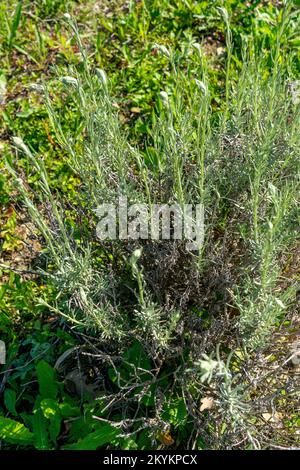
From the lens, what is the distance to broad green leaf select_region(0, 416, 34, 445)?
2273 mm

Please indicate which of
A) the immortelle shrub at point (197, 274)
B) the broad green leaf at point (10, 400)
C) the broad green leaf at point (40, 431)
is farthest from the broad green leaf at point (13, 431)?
the immortelle shrub at point (197, 274)

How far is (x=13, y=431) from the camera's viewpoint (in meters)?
2.28

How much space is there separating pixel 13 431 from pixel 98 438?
0.38 m

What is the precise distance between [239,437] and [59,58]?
2.73m

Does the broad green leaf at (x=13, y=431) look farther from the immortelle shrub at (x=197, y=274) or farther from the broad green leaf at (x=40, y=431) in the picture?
the immortelle shrub at (x=197, y=274)

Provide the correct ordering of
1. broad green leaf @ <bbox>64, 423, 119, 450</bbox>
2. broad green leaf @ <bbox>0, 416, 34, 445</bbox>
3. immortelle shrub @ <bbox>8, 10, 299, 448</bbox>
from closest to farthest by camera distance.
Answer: immortelle shrub @ <bbox>8, 10, 299, 448</bbox> → broad green leaf @ <bbox>64, 423, 119, 450</bbox> → broad green leaf @ <bbox>0, 416, 34, 445</bbox>

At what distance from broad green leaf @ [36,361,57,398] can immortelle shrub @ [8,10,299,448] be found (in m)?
0.23

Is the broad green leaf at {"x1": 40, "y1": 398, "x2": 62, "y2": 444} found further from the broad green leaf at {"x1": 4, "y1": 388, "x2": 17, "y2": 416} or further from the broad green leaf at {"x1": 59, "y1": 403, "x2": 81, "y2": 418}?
the broad green leaf at {"x1": 4, "y1": 388, "x2": 17, "y2": 416}

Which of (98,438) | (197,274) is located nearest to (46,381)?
(98,438)

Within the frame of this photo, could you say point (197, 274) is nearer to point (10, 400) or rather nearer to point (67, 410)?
point (67, 410)

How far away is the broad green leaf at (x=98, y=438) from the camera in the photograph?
2.15 meters

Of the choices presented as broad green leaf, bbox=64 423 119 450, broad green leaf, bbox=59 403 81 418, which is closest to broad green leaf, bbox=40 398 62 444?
broad green leaf, bbox=59 403 81 418

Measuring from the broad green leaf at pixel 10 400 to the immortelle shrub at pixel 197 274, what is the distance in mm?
421

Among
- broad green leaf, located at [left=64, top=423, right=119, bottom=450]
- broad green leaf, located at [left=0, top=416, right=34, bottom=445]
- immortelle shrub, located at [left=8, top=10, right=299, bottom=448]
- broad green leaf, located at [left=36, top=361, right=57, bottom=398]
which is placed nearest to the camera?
immortelle shrub, located at [left=8, top=10, right=299, bottom=448]
